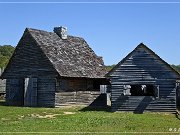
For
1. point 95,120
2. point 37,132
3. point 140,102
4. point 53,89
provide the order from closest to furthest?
point 37,132 → point 95,120 → point 140,102 → point 53,89

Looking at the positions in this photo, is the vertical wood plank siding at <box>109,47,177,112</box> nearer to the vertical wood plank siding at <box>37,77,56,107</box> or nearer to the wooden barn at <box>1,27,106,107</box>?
the wooden barn at <box>1,27,106,107</box>

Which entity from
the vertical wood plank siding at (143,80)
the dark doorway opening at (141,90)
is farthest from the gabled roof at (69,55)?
the vertical wood plank siding at (143,80)

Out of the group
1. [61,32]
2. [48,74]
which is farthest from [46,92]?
[61,32]

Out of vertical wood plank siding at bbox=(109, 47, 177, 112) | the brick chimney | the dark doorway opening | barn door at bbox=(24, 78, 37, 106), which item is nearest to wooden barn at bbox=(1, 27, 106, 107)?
barn door at bbox=(24, 78, 37, 106)

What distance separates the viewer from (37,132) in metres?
19.9

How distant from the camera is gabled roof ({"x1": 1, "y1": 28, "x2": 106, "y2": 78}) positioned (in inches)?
1529

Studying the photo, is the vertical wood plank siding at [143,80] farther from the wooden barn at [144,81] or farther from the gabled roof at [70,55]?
the gabled roof at [70,55]

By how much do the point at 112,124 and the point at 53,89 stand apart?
15.0 m

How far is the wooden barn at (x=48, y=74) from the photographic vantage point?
3828 centimetres

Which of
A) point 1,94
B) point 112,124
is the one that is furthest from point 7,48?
point 112,124

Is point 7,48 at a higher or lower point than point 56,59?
higher

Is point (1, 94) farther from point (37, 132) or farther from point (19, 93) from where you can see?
point (37, 132)

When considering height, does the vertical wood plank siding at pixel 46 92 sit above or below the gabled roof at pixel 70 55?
below

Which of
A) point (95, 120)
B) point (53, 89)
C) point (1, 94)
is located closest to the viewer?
point (95, 120)
